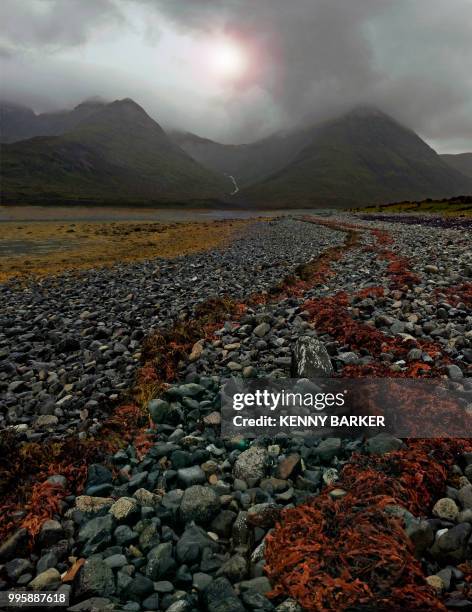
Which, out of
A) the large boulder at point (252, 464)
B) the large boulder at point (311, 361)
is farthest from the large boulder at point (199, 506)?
the large boulder at point (311, 361)

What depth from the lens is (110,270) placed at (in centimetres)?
2428

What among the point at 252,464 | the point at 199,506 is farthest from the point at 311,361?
the point at 199,506

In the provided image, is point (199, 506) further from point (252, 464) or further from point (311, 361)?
point (311, 361)

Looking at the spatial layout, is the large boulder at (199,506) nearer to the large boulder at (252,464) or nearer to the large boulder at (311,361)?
the large boulder at (252,464)

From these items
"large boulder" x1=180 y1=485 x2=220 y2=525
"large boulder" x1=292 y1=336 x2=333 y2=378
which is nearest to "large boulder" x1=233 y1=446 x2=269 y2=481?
"large boulder" x1=180 y1=485 x2=220 y2=525

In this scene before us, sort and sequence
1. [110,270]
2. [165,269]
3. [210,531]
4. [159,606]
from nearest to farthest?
[159,606] < [210,531] < [165,269] < [110,270]

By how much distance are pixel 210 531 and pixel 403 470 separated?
2355 millimetres

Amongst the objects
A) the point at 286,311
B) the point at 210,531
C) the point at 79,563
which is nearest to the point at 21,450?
the point at 79,563

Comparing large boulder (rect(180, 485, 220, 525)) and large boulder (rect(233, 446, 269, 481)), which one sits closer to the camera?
large boulder (rect(180, 485, 220, 525))

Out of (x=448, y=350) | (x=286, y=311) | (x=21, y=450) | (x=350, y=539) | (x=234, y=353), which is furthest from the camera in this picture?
(x=286, y=311)

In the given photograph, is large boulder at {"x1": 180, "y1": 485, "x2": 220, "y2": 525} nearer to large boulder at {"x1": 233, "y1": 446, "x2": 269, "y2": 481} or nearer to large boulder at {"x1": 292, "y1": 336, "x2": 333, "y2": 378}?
large boulder at {"x1": 233, "y1": 446, "x2": 269, "y2": 481}

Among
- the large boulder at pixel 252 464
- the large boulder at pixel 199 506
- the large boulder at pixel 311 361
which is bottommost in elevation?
the large boulder at pixel 199 506

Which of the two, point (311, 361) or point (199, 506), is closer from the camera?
point (199, 506)

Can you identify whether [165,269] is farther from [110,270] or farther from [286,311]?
[286,311]
